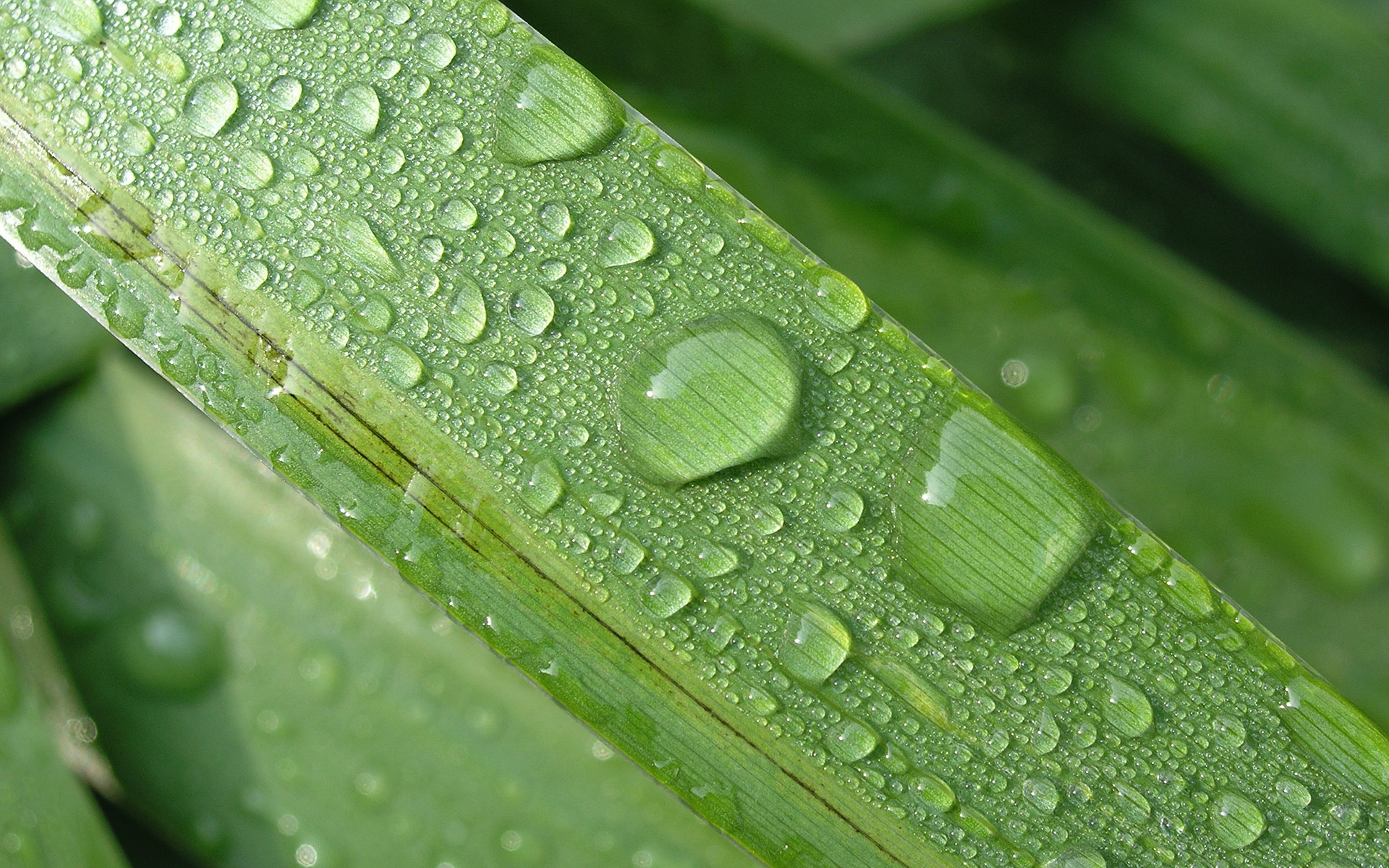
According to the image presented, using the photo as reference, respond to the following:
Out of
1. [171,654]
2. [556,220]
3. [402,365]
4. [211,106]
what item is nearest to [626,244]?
[556,220]

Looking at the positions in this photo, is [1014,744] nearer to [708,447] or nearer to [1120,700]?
[1120,700]

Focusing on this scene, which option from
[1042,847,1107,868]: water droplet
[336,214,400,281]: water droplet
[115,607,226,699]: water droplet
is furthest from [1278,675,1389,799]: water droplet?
[115,607,226,699]: water droplet

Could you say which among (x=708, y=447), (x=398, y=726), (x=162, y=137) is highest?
(x=162, y=137)

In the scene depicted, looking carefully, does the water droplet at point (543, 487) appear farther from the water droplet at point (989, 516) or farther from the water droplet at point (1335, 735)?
the water droplet at point (1335, 735)

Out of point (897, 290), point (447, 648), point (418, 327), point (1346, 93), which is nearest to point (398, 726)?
point (447, 648)

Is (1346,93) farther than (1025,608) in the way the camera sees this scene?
Yes

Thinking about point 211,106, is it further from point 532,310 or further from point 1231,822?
point 1231,822
